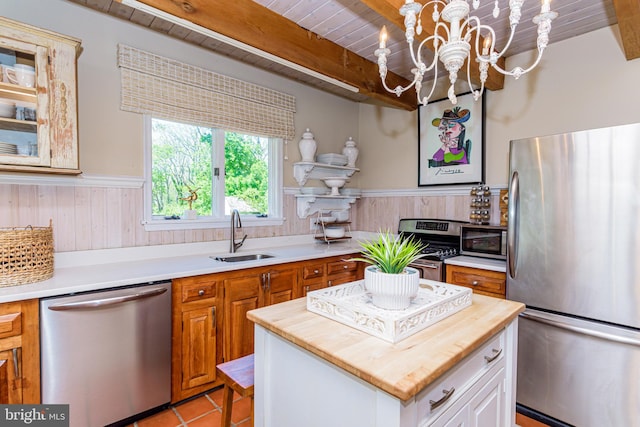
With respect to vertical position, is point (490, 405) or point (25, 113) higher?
point (25, 113)

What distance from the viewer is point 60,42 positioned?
5.84ft

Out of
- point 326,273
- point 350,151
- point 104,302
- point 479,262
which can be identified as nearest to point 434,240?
point 479,262

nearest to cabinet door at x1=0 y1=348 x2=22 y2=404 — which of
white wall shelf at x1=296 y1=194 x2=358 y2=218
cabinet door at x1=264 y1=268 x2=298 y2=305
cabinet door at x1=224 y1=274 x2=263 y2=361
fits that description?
cabinet door at x1=224 y1=274 x2=263 y2=361

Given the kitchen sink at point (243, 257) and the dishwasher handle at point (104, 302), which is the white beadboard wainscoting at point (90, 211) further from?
the dishwasher handle at point (104, 302)

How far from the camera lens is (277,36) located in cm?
221

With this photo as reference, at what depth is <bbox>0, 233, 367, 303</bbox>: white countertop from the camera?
5.38 feet

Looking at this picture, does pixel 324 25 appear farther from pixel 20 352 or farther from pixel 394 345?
pixel 20 352

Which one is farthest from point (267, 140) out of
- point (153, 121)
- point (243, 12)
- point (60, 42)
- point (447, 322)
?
point (447, 322)

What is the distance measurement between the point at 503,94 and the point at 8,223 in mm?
3724

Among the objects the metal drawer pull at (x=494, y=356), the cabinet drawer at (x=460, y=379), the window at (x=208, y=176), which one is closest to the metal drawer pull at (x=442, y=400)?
the cabinet drawer at (x=460, y=379)

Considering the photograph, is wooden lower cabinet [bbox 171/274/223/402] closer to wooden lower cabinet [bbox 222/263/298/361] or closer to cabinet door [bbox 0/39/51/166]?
wooden lower cabinet [bbox 222/263/298/361]

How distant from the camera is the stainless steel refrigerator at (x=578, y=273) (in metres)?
1.67

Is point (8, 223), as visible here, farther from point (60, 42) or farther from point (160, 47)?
point (160, 47)

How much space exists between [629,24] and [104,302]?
11.2ft
